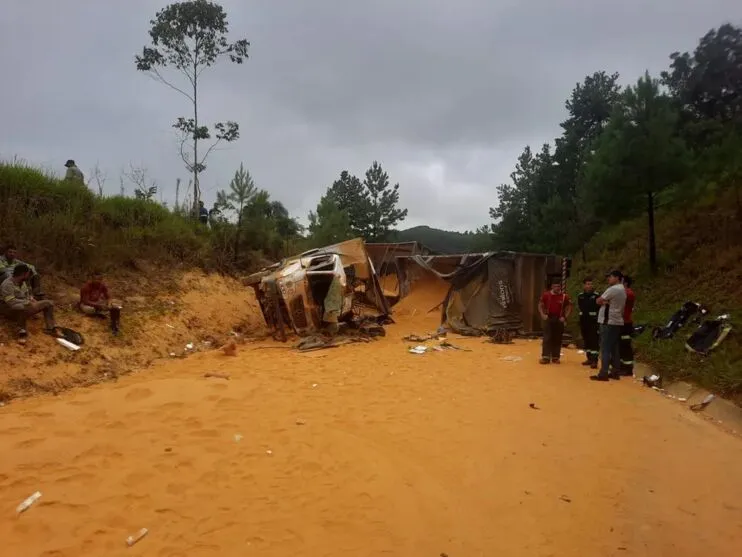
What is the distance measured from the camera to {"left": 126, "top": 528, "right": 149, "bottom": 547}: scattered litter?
10.5ft

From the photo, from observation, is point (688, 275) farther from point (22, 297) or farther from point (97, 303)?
point (22, 297)

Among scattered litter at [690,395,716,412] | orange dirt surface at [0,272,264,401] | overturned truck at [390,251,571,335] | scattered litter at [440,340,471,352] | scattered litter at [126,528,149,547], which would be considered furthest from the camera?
overturned truck at [390,251,571,335]

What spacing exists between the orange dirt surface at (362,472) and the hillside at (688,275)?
1.23 metres

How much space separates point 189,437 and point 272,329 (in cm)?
690

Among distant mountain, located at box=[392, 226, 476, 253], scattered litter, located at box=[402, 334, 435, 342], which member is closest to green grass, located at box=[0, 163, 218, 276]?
scattered litter, located at box=[402, 334, 435, 342]

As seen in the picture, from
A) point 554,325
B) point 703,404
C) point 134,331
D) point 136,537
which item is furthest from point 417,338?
point 136,537

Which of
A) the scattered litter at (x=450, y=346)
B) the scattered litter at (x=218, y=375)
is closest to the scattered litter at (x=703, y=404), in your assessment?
the scattered litter at (x=450, y=346)

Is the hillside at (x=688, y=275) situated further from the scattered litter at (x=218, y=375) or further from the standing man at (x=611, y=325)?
the scattered litter at (x=218, y=375)

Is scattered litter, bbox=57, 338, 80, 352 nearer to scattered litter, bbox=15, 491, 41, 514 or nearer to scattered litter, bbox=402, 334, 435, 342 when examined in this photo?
scattered litter, bbox=15, 491, 41, 514

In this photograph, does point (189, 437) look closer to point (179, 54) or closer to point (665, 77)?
point (179, 54)

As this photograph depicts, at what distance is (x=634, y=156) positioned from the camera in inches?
532

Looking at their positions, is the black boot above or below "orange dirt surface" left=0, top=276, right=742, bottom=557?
above

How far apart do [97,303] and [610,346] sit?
9113 millimetres

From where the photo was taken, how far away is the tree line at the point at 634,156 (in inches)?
537
